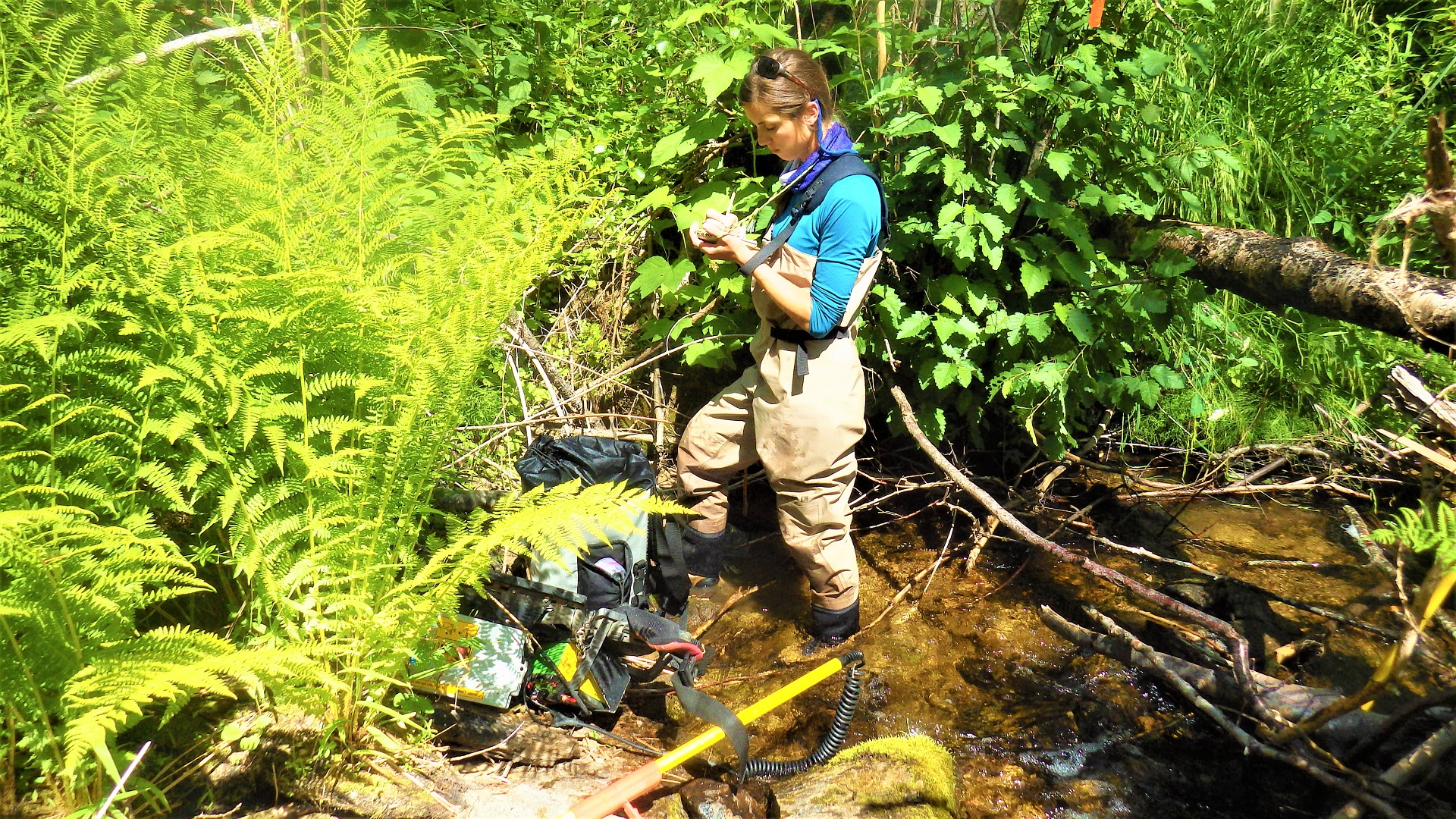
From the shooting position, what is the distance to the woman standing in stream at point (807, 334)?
119 inches

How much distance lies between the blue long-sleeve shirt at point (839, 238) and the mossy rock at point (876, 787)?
4.69 ft

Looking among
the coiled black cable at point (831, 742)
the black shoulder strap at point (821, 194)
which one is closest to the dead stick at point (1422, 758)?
the coiled black cable at point (831, 742)

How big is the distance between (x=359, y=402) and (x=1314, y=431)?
4658 millimetres

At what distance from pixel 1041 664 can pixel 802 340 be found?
1.59 meters

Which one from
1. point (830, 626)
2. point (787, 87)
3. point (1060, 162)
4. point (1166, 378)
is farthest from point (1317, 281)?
point (830, 626)

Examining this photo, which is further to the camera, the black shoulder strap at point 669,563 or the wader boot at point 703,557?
the wader boot at point 703,557

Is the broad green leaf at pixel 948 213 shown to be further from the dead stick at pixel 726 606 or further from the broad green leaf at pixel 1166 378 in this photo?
the dead stick at pixel 726 606

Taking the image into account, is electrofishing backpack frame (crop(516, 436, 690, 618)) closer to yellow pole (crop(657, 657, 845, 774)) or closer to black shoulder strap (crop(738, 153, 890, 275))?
yellow pole (crop(657, 657, 845, 774))

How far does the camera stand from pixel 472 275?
257 cm

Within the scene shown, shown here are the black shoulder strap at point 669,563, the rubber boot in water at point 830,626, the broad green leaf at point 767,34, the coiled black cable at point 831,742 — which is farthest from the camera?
the broad green leaf at point 767,34

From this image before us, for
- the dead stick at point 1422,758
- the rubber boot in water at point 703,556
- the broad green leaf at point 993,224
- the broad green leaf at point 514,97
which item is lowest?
the rubber boot in water at point 703,556

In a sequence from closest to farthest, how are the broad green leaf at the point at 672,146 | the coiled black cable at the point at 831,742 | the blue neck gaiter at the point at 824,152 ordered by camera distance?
the coiled black cable at the point at 831,742, the blue neck gaiter at the point at 824,152, the broad green leaf at the point at 672,146

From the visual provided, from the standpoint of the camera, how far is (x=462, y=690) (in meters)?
2.73

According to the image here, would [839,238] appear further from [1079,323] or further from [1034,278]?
[1079,323]
